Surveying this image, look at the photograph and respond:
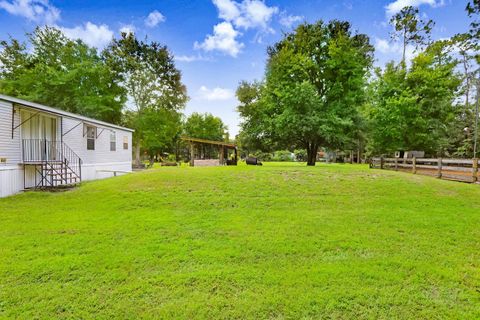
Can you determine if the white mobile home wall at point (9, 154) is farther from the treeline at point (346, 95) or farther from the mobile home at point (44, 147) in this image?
the treeline at point (346, 95)

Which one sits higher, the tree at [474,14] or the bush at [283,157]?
the tree at [474,14]

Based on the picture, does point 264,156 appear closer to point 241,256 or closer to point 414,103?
point 414,103

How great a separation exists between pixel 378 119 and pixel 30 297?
19.8 m

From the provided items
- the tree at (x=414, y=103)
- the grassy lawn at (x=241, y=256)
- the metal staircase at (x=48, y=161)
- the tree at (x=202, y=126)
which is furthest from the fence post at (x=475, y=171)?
the tree at (x=202, y=126)

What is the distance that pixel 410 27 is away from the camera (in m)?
22.4

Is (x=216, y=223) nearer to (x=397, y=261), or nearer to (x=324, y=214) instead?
(x=324, y=214)

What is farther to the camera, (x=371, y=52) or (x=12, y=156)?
(x=371, y=52)

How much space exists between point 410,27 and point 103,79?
29.1 m

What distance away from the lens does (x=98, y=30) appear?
75.3 ft

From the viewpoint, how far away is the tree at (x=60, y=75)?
2275 cm

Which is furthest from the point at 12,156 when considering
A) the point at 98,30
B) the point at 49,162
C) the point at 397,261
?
the point at 98,30

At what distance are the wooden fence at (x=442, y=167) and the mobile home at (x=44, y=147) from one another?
16947mm

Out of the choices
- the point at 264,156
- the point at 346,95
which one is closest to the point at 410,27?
the point at 346,95

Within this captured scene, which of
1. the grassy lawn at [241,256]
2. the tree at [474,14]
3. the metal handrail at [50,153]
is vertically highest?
the tree at [474,14]
